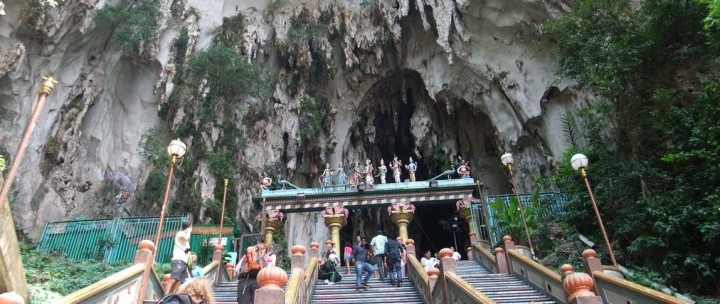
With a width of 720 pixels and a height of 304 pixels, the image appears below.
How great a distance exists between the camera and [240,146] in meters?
18.5

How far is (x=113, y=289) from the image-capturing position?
18.5 ft

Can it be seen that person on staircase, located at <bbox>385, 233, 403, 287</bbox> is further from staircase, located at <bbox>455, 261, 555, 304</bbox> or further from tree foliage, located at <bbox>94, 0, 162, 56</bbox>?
tree foliage, located at <bbox>94, 0, 162, 56</bbox>

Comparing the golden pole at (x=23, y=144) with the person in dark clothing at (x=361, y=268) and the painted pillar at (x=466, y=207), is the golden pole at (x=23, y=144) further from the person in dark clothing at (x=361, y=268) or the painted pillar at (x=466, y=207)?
the painted pillar at (x=466, y=207)

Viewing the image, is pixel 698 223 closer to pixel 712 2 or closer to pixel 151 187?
pixel 712 2

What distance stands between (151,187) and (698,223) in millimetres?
16151

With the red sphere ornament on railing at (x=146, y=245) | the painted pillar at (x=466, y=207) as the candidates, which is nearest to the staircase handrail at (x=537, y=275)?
the painted pillar at (x=466, y=207)

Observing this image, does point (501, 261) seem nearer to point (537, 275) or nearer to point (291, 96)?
point (537, 275)

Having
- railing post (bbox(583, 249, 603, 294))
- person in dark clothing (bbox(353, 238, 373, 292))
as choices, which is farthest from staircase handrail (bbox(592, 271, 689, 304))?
person in dark clothing (bbox(353, 238, 373, 292))

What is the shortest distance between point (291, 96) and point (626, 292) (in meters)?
17.5

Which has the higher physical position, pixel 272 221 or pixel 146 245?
pixel 272 221

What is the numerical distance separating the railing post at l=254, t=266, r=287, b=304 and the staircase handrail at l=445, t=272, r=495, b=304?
2.13 metres

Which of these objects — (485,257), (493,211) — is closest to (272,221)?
(493,211)

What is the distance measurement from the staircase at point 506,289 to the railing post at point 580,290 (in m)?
2.83

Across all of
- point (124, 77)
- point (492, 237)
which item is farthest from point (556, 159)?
point (124, 77)
